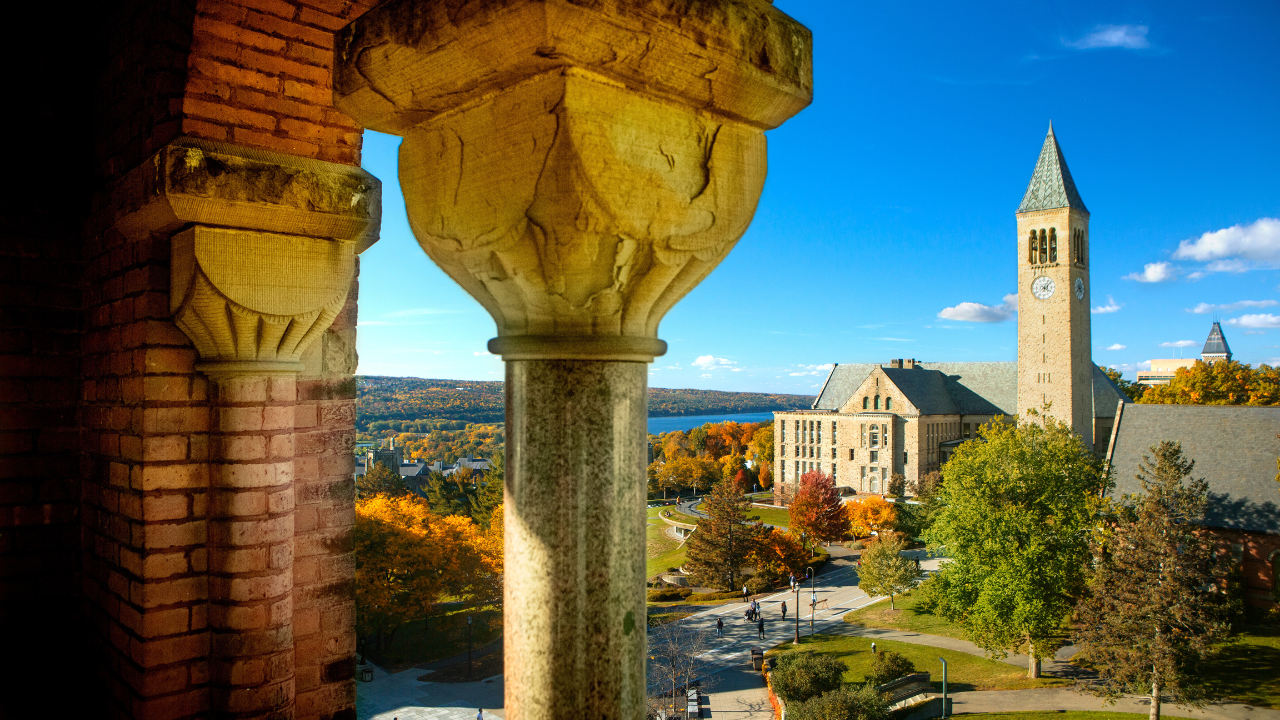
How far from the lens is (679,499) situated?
52.4 metres

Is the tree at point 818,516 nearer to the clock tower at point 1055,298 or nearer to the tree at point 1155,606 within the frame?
the tree at point 1155,606

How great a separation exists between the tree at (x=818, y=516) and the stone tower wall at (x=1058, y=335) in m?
19.6

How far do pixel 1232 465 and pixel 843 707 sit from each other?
20.5 meters

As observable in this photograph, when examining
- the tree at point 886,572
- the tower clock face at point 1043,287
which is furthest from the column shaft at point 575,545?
the tower clock face at point 1043,287

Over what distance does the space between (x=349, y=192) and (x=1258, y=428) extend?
111 feet

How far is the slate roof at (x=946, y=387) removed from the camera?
53.4m

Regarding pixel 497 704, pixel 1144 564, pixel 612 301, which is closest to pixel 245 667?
pixel 612 301

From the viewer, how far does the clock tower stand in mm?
45750

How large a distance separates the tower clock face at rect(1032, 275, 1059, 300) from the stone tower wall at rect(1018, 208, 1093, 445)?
0.21 m

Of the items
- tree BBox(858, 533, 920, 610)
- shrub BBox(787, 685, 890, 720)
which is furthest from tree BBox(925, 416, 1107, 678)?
shrub BBox(787, 685, 890, 720)

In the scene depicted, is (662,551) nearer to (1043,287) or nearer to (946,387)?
(1043,287)

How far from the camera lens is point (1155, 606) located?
18672 mm

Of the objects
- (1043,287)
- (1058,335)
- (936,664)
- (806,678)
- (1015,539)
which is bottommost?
(936,664)

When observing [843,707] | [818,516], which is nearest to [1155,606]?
[843,707]
